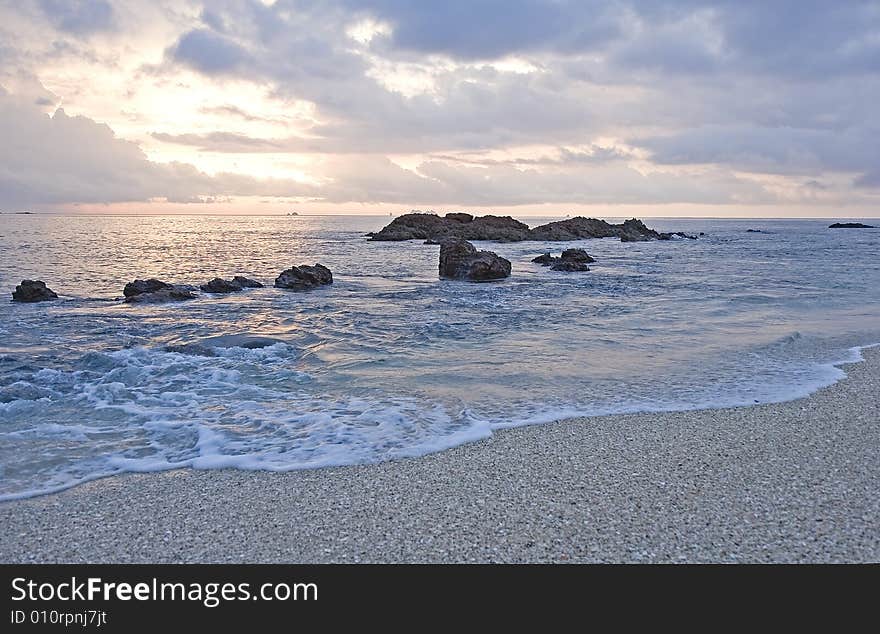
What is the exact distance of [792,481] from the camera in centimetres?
632

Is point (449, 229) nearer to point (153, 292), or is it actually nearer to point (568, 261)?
point (568, 261)

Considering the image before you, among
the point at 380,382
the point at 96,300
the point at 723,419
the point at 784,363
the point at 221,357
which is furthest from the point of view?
the point at 96,300

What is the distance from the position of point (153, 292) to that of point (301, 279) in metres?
7.18

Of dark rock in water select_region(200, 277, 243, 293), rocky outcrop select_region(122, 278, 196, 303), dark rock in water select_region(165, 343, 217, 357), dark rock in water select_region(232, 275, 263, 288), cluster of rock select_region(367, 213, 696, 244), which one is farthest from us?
cluster of rock select_region(367, 213, 696, 244)

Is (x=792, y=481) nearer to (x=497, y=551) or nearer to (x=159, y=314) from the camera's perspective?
(x=497, y=551)

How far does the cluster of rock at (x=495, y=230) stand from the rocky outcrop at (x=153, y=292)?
52.5 m

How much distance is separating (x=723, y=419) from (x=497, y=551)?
5.38 meters

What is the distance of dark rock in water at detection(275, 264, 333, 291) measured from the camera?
2847 cm

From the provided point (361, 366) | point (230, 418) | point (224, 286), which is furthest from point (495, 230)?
point (230, 418)

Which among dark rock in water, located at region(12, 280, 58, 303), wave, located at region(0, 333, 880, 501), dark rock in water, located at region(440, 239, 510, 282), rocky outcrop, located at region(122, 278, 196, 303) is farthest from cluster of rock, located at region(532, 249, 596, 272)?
dark rock in water, located at region(12, 280, 58, 303)

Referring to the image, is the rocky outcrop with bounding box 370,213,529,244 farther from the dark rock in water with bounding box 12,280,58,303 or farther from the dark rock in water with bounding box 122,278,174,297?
the dark rock in water with bounding box 12,280,58,303

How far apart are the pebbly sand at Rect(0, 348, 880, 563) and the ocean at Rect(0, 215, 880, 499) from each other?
2.61 ft

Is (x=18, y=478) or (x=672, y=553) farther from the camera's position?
(x=18, y=478)

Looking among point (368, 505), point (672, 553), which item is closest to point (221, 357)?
point (368, 505)
